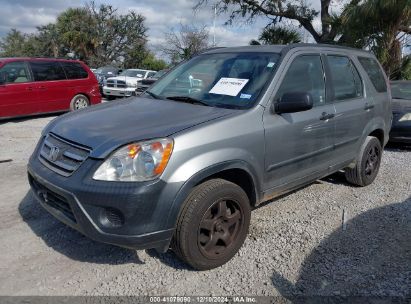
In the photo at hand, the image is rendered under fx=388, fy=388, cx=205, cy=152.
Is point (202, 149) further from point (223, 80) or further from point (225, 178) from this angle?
point (223, 80)

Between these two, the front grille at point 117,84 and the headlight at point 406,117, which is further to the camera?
the front grille at point 117,84

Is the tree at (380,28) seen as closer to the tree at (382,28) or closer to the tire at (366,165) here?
the tree at (382,28)

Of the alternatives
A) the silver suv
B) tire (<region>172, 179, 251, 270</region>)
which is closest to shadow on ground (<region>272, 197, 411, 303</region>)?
tire (<region>172, 179, 251, 270</region>)

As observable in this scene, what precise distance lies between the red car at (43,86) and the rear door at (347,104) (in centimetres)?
806

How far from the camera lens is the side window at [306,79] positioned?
3721mm

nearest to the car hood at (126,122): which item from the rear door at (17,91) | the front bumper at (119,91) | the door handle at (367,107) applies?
the door handle at (367,107)

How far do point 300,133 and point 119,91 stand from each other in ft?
43.9

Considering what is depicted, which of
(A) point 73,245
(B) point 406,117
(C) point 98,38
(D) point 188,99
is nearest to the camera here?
(A) point 73,245

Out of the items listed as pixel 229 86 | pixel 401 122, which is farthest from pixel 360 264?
pixel 401 122

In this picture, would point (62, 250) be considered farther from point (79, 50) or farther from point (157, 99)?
point (79, 50)

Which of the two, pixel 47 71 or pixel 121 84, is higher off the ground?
pixel 47 71

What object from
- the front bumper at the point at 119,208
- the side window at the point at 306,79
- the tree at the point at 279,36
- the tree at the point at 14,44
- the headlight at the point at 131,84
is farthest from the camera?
the tree at the point at 14,44

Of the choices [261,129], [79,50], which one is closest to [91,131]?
[261,129]

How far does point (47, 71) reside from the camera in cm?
1055
